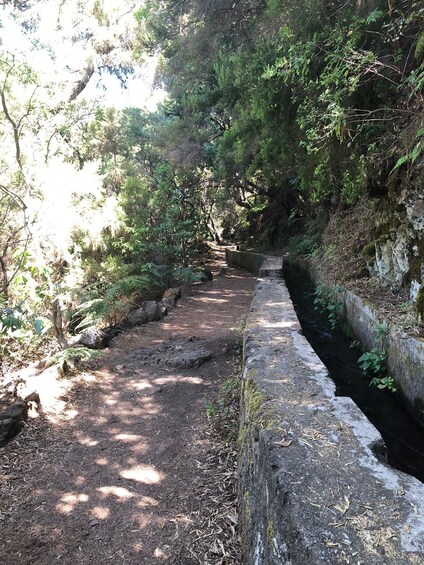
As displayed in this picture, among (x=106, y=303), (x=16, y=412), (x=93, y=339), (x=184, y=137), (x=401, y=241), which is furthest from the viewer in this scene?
(x=184, y=137)

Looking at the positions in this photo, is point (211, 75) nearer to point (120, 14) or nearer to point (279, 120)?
point (120, 14)

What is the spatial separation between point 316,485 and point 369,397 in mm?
3067

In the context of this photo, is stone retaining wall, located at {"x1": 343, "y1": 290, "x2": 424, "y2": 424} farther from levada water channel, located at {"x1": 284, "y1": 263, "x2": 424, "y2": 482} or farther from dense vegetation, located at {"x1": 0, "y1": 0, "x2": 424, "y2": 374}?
dense vegetation, located at {"x1": 0, "y1": 0, "x2": 424, "y2": 374}

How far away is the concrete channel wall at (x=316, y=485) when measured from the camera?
166 centimetres

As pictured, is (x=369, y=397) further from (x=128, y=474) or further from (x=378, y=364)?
(x=128, y=474)

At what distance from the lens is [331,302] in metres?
7.98

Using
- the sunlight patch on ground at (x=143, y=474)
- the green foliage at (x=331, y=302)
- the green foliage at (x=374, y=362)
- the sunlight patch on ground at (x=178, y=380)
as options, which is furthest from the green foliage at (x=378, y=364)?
the sunlight patch on ground at (x=143, y=474)

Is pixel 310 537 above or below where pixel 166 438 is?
above

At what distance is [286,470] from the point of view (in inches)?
83.7

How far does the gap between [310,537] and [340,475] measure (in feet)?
1.69

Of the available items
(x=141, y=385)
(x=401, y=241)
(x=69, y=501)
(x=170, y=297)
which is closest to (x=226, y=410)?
(x=141, y=385)

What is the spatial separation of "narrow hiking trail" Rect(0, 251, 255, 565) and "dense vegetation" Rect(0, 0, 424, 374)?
1.42 m

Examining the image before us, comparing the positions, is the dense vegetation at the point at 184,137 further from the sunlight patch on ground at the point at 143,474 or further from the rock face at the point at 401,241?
the sunlight patch on ground at the point at 143,474

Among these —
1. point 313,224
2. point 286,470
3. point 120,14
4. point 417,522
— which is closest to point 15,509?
point 286,470
